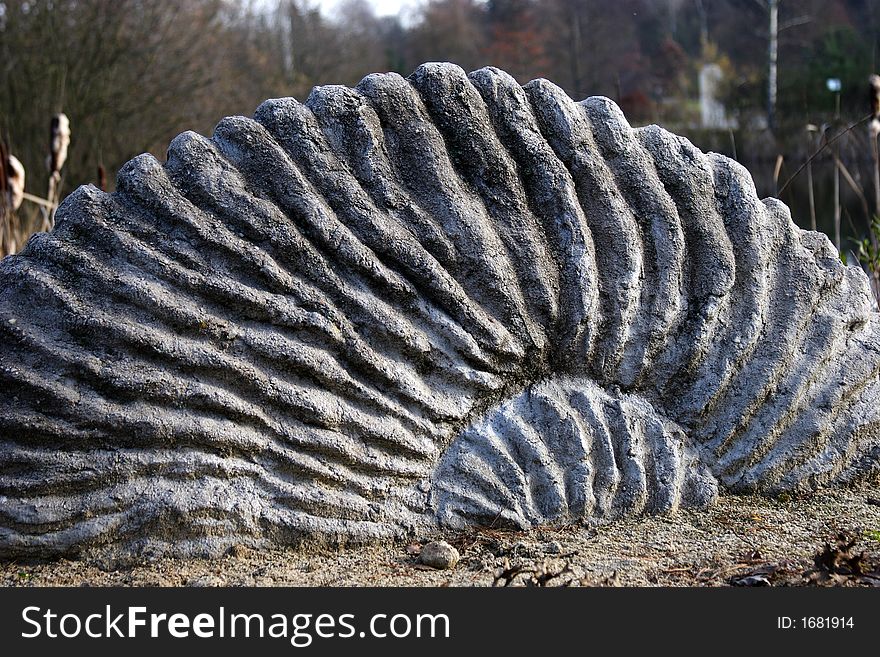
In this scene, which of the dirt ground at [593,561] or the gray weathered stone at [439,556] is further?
the gray weathered stone at [439,556]

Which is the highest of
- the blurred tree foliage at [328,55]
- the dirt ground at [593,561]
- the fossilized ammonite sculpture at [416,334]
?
the blurred tree foliage at [328,55]

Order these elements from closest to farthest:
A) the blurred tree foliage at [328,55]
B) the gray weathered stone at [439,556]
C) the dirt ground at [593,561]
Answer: the dirt ground at [593,561], the gray weathered stone at [439,556], the blurred tree foliage at [328,55]

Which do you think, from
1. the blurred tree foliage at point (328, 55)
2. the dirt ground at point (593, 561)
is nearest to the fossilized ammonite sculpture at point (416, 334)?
the dirt ground at point (593, 561)

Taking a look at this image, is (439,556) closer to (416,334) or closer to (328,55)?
(416,334)

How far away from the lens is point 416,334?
2.44m

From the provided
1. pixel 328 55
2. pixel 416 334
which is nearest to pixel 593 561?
pixel 416 334

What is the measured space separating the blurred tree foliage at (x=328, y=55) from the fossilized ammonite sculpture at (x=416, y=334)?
2046 millimetres

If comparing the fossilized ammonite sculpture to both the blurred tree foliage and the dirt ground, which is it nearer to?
the dirt ground

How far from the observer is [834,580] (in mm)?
2100

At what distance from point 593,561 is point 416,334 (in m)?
0.75

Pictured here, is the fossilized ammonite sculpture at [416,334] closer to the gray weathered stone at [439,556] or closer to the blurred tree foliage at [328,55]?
the gray weathered stone at [439,556]

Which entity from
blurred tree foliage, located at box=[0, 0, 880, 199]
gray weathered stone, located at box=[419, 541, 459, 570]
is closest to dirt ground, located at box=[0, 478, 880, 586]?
gray weathered stone, located at box=[419, 541, 459, 570]

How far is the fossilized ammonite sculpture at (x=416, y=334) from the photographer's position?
221cm
